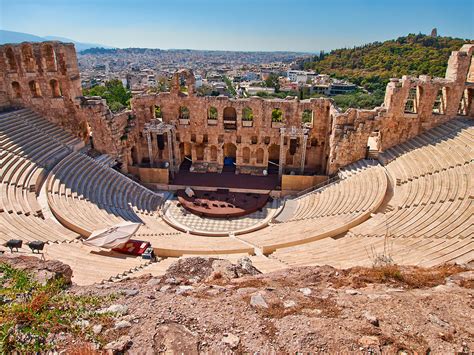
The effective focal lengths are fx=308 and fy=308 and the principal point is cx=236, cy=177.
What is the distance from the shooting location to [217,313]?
6035mm

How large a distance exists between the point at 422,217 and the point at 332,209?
5500 millimetres

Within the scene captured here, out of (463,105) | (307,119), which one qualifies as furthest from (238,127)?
(307,119)

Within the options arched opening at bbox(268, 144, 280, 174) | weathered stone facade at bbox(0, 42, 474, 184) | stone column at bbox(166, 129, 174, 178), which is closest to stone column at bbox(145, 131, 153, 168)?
weathered stone facade at bbox(0, 42, 474, 184)

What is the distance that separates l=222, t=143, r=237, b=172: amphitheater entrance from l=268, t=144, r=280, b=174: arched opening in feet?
10.7

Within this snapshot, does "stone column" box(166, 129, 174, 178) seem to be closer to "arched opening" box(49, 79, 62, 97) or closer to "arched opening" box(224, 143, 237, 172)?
"arched opening" box(224, 143, 237, 172)

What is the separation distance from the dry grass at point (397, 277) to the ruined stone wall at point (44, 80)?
23.2m

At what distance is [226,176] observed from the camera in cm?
2625

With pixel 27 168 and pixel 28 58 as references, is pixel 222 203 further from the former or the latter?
pixel 28 58

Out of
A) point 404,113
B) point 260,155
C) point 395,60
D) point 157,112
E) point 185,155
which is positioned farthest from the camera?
point 395,60

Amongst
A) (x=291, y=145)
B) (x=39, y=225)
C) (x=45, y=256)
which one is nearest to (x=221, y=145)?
(x=291, y=145)

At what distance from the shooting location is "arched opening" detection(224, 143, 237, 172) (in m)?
28.4

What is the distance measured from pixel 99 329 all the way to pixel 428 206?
15395 mm

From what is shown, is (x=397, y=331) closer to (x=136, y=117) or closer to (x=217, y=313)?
(x=217, y=313)

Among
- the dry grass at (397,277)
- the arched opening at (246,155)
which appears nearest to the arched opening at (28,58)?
the arched opening at (246,155)
